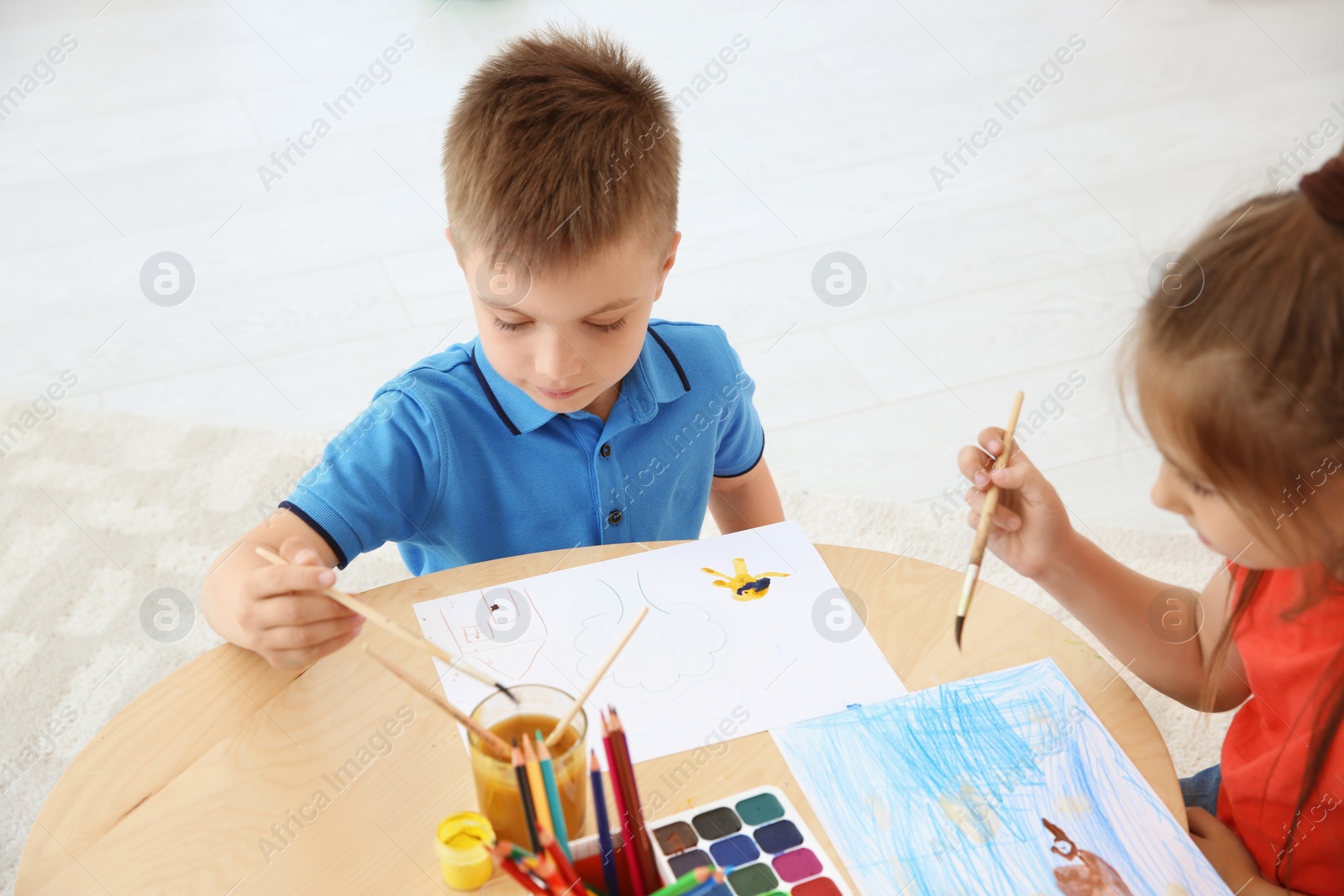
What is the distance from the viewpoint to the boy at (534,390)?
870mm

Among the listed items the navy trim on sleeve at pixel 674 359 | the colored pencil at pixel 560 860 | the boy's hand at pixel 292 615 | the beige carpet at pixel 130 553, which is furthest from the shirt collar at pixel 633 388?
the beige carpet at pixel 130 553

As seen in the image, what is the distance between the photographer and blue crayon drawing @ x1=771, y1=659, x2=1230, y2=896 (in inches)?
26.8

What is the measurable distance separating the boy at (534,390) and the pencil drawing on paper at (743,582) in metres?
0.17

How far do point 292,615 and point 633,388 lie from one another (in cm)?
39

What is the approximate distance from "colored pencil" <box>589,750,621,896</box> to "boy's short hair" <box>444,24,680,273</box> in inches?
16.6

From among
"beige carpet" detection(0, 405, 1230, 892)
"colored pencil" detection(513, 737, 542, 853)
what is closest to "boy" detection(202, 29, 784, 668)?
"colored pencil" detection(513, 737, 542, 853)

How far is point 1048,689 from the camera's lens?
2.64ft

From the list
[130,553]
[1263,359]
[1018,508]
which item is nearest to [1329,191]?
[1263,359]

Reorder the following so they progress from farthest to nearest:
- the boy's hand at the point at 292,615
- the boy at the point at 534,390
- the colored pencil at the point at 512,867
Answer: the boy at the point at 534,390, the boy's hand at the point at 292,615, the colored pencil at the point at 512,867

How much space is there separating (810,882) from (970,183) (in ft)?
7.40

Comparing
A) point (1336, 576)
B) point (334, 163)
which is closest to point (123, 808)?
point (1336, 576)

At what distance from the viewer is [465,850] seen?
2.18 ft

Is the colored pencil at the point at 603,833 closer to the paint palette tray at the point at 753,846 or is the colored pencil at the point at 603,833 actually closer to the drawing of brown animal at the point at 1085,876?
the paint palette tray at the point at 753,846

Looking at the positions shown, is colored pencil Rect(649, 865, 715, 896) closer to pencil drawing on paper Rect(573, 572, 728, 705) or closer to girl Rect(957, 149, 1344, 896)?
pencil drawing on paper Rect(573, 572, 728, 705)
